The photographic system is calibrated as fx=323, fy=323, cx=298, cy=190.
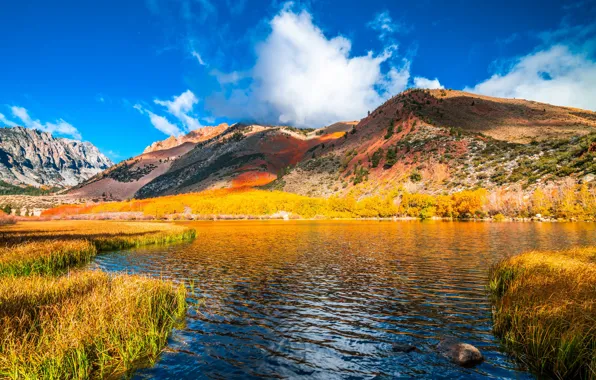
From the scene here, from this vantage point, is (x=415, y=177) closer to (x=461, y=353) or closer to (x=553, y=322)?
(x=553, y=322)

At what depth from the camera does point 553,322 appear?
9.60 metres

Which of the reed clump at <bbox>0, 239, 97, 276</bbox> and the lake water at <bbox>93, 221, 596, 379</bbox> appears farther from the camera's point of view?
the reed clump at <bbox>0, 239, 97, 276</bbox>

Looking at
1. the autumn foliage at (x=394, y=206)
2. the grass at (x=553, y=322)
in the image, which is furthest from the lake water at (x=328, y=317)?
the autumn foliage at (x=394, y=206)

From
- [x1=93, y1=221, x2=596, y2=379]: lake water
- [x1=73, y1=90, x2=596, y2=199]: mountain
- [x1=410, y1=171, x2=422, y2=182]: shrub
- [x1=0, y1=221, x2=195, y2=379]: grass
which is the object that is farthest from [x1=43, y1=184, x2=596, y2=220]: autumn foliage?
[x1=0, y1=221, x2=195, y2=379]: grass

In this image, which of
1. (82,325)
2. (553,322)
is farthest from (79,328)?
(553,322)

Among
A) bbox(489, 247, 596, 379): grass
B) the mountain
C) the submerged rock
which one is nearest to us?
bbox(489, 247, 596, 379): grass

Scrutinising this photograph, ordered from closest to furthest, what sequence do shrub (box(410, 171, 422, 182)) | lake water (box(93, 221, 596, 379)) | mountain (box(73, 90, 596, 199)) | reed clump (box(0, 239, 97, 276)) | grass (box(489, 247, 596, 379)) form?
grass (box(489, 247, 596, 379)) → lake water (box(93, 221, 596, 379)) → reed clump (box(0, 239, 97, 276)) → mountain (box(73, 90, 596, 199)) → shrub (box(410, 171, 422, 182))

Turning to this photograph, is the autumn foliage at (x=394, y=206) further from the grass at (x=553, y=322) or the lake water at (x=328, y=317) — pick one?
the grass at (x=553, y=322)

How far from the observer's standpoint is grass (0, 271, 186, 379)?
25.9ft

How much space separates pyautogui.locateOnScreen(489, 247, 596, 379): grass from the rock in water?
1.35 metres

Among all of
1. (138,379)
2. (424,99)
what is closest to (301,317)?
(138,379)

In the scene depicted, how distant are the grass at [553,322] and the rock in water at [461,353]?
1.35m

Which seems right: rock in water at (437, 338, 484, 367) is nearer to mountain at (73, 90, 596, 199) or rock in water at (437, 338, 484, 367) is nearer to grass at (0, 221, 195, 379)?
grass at (0, 221, 195, 379)

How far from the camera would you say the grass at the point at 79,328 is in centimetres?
789
